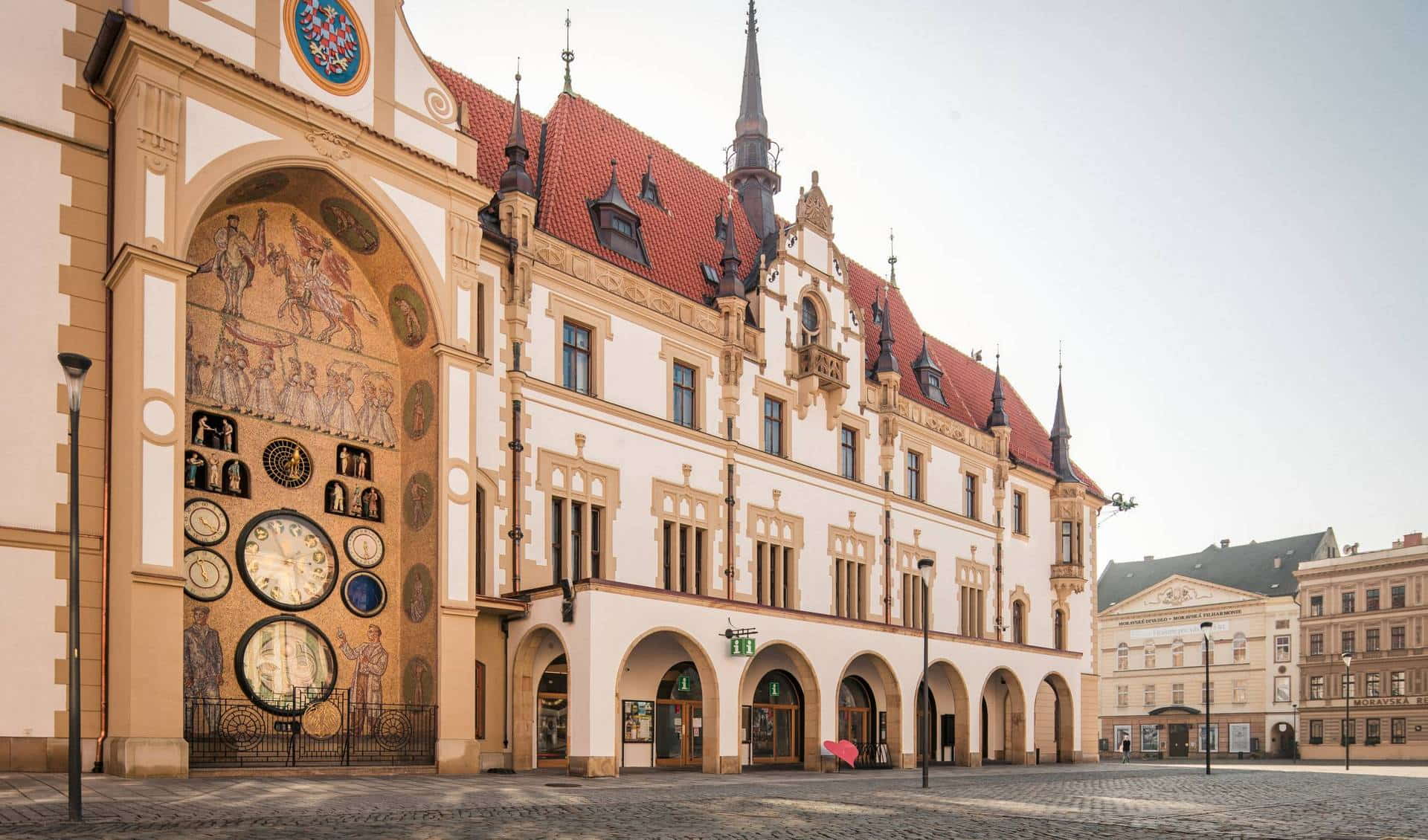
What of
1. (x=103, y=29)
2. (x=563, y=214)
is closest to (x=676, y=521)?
(x=563, y=214)

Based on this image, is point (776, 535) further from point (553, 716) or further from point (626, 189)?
point (626, 189)

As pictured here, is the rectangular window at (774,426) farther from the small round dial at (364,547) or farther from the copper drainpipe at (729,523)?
the small round dial at (364,547)

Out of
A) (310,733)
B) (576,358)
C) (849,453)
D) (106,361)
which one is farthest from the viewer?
(849,453)

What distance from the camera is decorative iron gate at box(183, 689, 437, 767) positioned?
19.7 m

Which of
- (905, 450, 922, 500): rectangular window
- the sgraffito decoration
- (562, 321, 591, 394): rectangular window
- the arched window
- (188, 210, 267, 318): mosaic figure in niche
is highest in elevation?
the sgraffito decoration

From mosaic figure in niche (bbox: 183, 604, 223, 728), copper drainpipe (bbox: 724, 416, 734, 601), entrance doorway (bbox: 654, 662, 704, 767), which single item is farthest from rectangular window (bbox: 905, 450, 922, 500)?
mosaic figure in niche (bbox: 183, 604, 223, 728)

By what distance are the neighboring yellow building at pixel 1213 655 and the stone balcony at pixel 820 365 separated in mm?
50329

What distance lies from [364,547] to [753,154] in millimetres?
23007

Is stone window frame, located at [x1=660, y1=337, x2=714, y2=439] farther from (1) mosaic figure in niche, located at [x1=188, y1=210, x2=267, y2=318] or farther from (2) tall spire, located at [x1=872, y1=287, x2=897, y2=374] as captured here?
(1) mosaic figure in niche, located at [x1=188, y1=210, x2=267, y2=318]

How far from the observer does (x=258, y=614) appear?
2123 cm

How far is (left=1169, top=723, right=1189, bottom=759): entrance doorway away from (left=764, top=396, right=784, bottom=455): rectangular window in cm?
6123

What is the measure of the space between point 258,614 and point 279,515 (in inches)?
68.9

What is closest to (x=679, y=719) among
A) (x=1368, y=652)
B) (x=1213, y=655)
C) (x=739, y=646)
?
(x=739, y=646)

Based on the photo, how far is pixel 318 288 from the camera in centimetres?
2308
